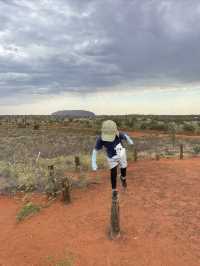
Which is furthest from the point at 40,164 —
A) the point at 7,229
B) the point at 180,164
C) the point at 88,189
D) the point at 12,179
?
the point at 7,229

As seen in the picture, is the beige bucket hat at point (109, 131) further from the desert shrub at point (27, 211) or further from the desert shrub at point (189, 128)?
the desert shrub at point (189, 128)

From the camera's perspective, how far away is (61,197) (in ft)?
28.7

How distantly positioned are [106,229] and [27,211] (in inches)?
90.0

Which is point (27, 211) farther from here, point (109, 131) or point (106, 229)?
point (109, 131)

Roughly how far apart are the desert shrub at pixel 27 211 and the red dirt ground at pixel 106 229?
0.17 meters

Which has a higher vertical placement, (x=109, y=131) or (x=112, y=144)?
(x=109, y=131)

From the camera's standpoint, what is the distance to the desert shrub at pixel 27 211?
299 inches

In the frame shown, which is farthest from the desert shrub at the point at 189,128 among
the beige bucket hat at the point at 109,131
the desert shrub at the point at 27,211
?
the desert shrub at the point at 27,211

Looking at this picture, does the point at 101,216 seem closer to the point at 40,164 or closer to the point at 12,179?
the point at 12,179

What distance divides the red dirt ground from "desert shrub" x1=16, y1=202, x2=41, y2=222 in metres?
0.17

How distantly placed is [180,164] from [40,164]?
18.5 feet

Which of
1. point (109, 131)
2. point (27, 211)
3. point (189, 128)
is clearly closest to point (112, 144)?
point (109, 131)

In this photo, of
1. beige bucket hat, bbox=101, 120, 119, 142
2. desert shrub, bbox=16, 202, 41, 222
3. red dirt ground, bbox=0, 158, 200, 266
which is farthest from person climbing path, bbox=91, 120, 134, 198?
desert shrub, bbox=16, 202, 41, 222

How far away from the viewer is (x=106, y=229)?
654 cm
